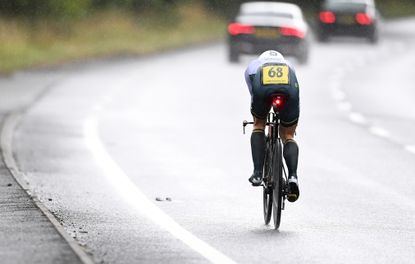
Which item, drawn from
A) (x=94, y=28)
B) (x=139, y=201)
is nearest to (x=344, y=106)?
(x=139, y=201)

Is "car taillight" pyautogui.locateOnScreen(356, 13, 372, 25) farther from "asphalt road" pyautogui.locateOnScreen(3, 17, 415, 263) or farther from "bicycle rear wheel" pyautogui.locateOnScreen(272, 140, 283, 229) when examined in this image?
"bicycle rear wheel" pyautogui.locateOnScreen(272, 140, 283, 229)

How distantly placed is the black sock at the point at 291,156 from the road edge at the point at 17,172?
1.71m

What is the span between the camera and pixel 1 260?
9039 millimetres

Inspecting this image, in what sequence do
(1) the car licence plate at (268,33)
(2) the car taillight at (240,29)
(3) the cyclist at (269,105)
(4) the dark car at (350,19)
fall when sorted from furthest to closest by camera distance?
(4) the dark car at (350,19) < (2) the car taillight at (240,29) < (1) the car licence plate at (268,33) < (3) the cyclist at (269,105)

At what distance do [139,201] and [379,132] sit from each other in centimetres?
932

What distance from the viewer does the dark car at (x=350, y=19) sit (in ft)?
164

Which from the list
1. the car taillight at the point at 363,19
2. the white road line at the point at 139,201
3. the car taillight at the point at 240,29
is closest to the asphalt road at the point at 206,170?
the white road line at the point at 139,201

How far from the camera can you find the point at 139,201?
13.0 m

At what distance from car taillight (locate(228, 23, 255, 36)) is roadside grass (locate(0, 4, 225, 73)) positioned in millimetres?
4355

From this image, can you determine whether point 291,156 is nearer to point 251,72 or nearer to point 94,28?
point 251,72

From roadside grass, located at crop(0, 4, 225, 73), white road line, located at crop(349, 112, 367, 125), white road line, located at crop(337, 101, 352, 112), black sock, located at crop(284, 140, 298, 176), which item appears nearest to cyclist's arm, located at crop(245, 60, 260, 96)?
black sock, located at crop(284, 140, 298, 176)

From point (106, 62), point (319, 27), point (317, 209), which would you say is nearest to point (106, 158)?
point (317, 209)

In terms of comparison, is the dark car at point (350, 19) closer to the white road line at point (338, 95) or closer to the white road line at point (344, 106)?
the white road line at point (338, 95)

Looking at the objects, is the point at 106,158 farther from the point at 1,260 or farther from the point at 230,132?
the point at 1,260
